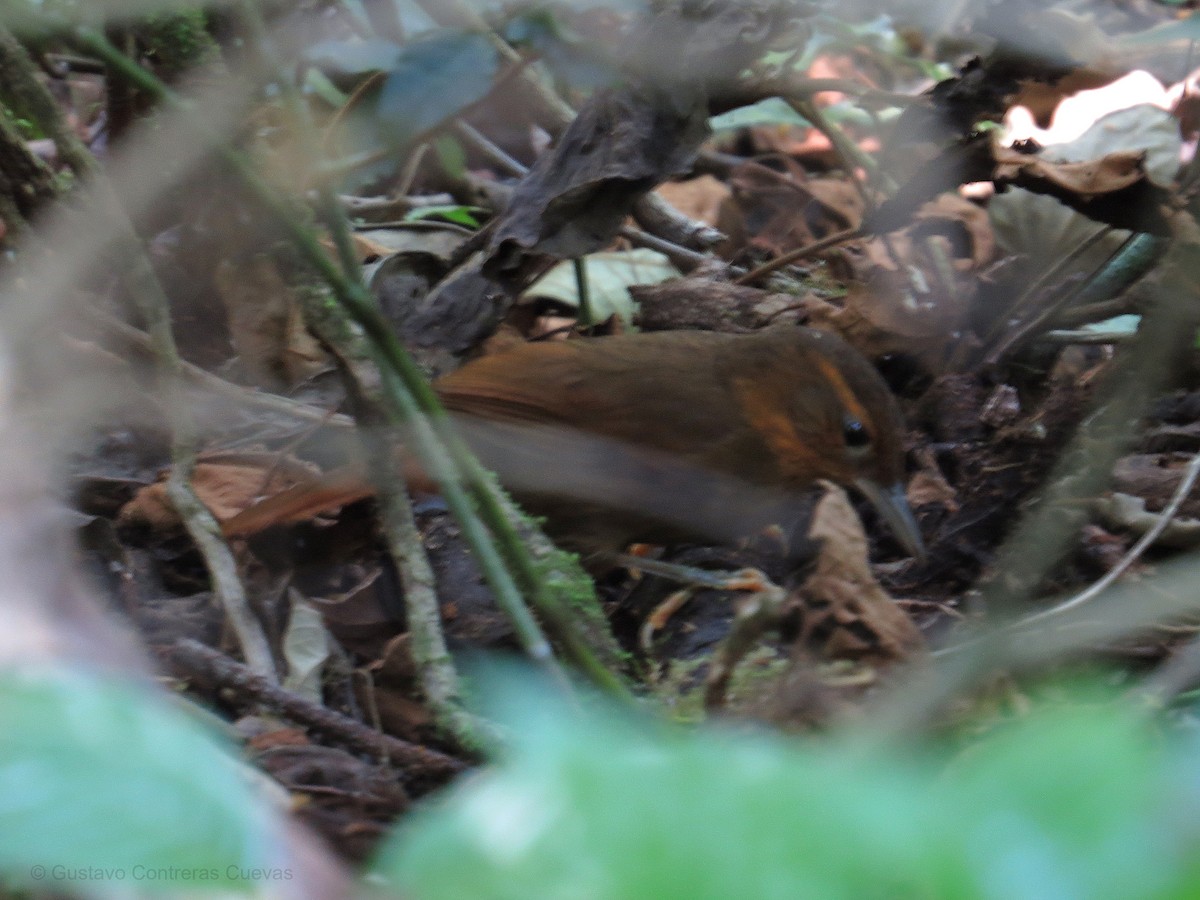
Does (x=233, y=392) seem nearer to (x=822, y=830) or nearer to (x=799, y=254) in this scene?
(x=799, y=254)

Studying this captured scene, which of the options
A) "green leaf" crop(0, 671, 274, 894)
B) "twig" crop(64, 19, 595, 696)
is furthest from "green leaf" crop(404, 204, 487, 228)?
"green leaf" crop(0, 671, 274, 894)

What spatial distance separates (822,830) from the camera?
60 cm

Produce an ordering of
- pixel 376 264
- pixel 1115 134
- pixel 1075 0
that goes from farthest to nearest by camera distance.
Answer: pixel 1075 0, pixel 1115 134, pixel 376 264

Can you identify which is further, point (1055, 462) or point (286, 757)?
point (1055, 462)

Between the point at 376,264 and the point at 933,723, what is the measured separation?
8.14 ft

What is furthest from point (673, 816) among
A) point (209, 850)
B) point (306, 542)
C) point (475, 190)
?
point (475, 190)

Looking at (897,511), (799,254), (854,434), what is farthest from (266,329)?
(897,511)

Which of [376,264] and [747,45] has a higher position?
[747,45]

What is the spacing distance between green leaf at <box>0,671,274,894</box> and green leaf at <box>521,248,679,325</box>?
338 centimetres

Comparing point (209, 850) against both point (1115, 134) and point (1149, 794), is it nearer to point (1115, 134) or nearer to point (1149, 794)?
point (1149, 794)

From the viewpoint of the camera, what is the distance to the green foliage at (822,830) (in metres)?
0.58

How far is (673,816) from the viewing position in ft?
1.99

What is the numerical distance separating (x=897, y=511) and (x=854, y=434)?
29 centimetres

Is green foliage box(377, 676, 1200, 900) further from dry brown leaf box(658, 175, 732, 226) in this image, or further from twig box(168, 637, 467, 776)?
dry brown leaf box(658, 175, 732, 226)
